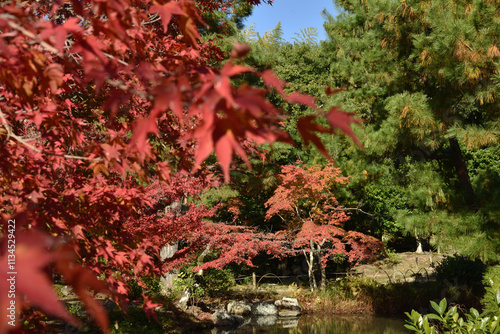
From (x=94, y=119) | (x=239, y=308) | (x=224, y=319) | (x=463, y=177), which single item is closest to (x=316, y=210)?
(x=239, y=308)

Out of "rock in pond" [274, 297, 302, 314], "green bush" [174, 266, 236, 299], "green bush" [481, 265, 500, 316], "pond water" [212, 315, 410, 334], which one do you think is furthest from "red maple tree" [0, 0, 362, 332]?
"rock in pond" [274, 297, 302, 314]

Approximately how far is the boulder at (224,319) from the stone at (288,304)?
137cm

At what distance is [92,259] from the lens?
2377 mm

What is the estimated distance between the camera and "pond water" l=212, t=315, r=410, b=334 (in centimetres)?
813

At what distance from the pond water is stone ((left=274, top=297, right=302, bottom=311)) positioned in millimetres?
429

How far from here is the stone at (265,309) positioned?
967cm

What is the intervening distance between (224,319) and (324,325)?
7.19 feet

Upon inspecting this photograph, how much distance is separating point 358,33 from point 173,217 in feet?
19.6

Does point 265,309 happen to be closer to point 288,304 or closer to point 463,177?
point 288,304

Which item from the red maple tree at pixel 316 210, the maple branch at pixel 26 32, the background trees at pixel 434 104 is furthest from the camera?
the red maple tree at pixel 316 210

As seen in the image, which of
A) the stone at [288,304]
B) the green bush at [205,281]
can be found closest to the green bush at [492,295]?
the stone at [288,304]

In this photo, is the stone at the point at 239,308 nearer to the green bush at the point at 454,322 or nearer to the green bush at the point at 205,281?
the green bush at the point at 205,281

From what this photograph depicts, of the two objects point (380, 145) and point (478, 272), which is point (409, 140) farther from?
point (478, 272)

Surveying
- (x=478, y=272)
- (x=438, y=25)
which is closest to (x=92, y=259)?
(x=438, y=25)
